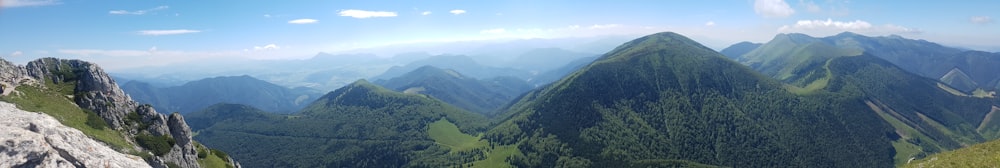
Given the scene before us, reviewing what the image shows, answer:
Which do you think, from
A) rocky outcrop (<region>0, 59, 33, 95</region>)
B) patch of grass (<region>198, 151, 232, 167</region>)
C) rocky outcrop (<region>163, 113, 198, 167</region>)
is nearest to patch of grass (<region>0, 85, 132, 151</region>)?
rocky outcrop (<region>0, 59, 33, 95</region>)

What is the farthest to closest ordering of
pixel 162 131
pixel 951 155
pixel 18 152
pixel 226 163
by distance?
pixel 226 163 < pixel 162 131 < pixel 951 155 < pixel 18 152

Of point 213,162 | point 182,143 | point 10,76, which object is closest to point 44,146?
point 182,143

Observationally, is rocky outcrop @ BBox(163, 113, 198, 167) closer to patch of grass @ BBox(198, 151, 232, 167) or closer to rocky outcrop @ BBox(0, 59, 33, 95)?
patch of grass @ BBox(198, 151, 232, 167)

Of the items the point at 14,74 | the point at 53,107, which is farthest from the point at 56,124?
the point at 14,74

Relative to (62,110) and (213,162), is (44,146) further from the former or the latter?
(213,162)

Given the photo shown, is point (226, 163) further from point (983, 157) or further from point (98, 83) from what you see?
point (983, 157)
